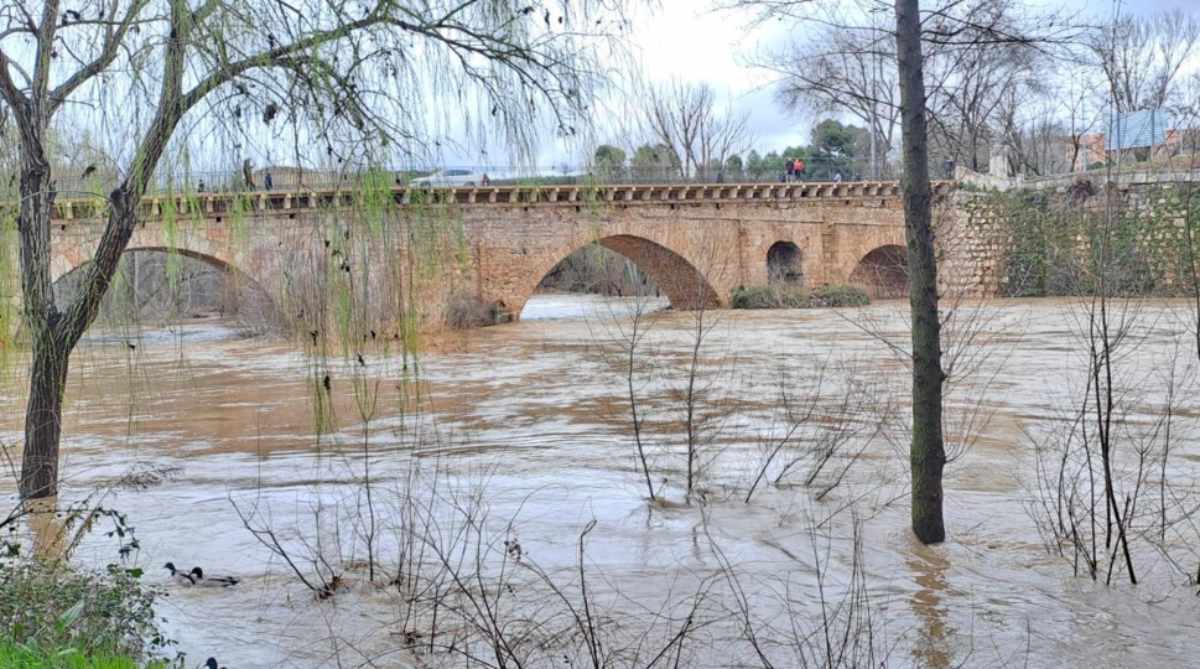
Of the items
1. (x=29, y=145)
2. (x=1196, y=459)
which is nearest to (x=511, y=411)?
(x=1196, y=459)

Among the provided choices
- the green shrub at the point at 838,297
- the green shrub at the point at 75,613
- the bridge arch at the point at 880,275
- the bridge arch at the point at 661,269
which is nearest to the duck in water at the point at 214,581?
the green shrub at the point at 75,613

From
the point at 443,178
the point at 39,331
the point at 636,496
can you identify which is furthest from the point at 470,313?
the point at 443,178

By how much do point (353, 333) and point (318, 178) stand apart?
0.60 meters

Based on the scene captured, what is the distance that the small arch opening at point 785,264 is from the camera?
40312 millimetres

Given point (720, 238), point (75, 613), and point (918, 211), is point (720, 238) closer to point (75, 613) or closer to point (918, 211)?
point (918, 211)

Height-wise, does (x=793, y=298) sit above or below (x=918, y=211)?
below

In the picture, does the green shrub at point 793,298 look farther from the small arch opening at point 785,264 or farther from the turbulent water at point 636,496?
the turbulent water at point 636,496

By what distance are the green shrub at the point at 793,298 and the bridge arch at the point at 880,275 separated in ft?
6.12

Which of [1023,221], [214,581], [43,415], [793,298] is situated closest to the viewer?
[214,581]

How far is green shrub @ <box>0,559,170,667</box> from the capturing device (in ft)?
12.9

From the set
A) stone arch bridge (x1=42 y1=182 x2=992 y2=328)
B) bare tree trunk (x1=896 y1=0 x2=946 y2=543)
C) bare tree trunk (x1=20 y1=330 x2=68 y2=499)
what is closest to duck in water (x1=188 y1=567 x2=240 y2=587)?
bare tree trunk (x1=20 y1=330 x2=68 y2=499)

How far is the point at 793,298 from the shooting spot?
124 ft

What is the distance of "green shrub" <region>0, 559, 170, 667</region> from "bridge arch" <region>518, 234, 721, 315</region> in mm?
29288

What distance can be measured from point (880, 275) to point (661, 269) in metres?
7.32
